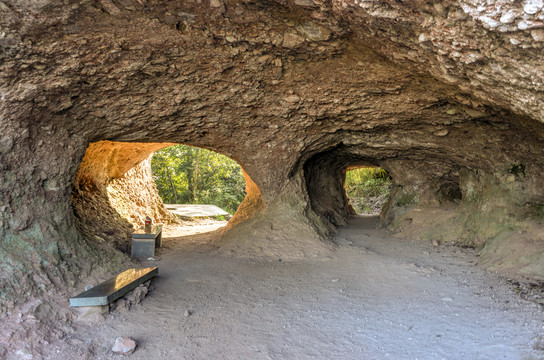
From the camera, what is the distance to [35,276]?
3.83 meters

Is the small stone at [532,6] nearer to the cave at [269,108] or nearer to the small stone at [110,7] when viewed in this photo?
the cave at [269,108]

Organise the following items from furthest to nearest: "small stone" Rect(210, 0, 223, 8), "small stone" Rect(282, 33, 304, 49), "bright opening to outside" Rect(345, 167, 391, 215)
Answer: "bright opening to outside" Rect(345, 167, 391, 215), "small stone" Rect(282, 33, 304, 49), "small stone" Rect(210, 0, 223, 8)

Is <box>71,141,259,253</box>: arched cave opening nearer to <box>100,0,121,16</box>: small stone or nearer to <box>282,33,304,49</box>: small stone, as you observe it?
<box>100,0,121,16</box>: small stone

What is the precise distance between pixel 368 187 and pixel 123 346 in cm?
1577

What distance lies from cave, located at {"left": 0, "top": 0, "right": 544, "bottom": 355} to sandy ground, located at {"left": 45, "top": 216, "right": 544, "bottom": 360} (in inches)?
28.8

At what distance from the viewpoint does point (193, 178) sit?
59.7 ft

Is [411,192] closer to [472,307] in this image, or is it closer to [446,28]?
[472,307]

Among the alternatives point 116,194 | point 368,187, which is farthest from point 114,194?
point 368,187

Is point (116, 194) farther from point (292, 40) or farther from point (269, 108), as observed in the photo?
point (292, 40)

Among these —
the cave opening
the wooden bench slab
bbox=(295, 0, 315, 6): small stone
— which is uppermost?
bbox=(295, 0, 315, 6): small stone

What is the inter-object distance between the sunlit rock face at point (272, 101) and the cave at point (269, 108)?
2 centimetres

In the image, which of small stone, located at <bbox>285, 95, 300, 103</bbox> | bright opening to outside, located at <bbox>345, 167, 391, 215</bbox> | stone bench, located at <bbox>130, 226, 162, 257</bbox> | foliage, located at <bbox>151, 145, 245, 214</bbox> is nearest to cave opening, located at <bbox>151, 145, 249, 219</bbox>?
foliage, located at <bbox>151, 145, 245, 214</bbox>

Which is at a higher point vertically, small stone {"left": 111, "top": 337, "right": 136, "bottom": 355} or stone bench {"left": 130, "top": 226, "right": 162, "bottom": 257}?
small stone {"left": 111, "top": 337, "right": 136, "bottom": 355}

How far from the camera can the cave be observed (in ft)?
11.1
